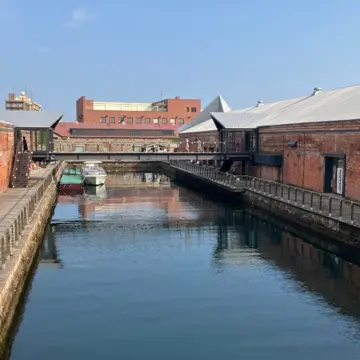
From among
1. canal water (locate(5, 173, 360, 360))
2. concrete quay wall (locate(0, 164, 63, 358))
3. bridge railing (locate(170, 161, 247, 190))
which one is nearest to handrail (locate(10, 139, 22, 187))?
canal water (locate(5, 173, 360, 360))

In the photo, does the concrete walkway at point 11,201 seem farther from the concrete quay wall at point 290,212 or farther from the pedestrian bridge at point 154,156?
the concrete quay wall at point 290,212

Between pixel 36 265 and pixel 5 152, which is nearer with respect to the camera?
pixel 36 265

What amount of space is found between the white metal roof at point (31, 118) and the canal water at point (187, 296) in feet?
44.6

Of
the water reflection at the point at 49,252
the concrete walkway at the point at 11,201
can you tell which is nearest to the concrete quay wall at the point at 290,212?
the water reflection at the point at 49,252

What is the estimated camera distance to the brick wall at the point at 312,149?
29.0m

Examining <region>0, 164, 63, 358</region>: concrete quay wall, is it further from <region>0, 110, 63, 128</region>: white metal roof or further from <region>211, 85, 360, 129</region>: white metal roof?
<region>211, 85, 360, 129</region>: white metal roof

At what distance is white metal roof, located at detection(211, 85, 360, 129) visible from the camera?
3357 cm

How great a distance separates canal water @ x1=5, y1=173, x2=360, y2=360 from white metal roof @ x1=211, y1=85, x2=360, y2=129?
370 inches

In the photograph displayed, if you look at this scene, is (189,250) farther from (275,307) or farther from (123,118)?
(123,118)

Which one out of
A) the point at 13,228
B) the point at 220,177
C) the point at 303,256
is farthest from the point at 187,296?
the point at 220,177

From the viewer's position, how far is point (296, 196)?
29.1 m

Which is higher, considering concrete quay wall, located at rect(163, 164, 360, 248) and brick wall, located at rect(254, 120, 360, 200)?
brick wall, located at rect(254, 120, 360, 200)

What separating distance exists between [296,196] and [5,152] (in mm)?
20167

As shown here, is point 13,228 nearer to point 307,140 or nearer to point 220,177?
point 307,140
